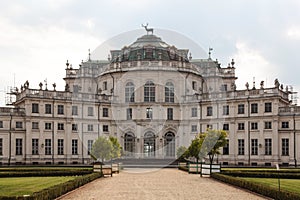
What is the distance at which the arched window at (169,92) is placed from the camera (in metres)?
81.3

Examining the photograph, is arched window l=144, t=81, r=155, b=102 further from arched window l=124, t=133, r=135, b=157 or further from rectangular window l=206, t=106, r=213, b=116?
rectangular window l=206, t=106, r=213, b=116

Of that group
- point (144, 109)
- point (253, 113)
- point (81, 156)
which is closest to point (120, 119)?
point (144, 109)

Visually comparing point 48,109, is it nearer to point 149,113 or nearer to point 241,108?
point 149,113

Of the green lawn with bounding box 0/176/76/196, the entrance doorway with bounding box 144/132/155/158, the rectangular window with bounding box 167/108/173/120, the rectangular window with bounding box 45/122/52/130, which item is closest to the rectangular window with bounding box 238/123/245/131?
the rectangular window with bounding box 167/108/173/120

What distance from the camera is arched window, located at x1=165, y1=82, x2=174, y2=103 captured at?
81312mm

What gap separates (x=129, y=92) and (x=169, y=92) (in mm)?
6518

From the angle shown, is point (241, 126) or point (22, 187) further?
point (241, 126)

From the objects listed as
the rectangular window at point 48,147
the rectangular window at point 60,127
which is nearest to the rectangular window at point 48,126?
the rectangular window at point 60,127

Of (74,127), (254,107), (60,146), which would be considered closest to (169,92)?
(254,107)

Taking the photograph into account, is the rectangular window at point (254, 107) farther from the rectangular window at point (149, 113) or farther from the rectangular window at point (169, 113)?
the rectangular window at point (149, 113)

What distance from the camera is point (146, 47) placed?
8356 centimetres

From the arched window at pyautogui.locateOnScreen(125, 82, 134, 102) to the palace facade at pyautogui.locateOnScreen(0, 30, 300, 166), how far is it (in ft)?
0.53

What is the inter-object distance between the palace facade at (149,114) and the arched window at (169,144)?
3 centimetres

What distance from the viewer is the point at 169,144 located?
79375 mm
